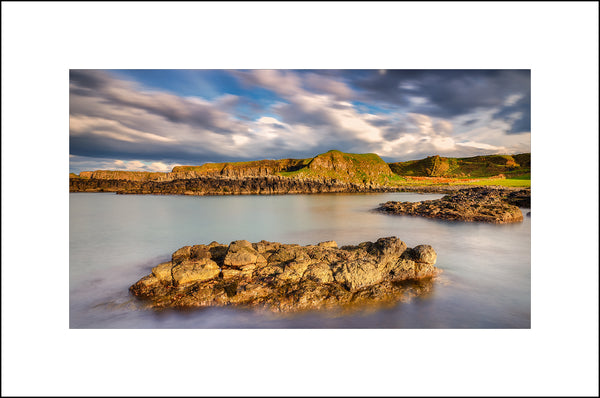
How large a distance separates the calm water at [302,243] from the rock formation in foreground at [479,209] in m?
0.56

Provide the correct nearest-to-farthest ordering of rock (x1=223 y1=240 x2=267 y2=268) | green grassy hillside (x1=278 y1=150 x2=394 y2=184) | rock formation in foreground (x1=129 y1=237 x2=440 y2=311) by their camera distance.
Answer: rock formation in foreground (x1=129 y1=237 x2=440 y2=311) → rock (x1=223 y1=240 x2=267 y2=268) → green grassy hillside (x1=278 y1=150 x2=394 y2=184)

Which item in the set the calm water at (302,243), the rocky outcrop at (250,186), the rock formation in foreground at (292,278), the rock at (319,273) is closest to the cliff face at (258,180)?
the rocky outcrop at (250,186)

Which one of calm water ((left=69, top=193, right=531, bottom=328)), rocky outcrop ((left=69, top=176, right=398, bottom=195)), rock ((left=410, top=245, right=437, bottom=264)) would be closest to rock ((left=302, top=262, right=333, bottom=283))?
calm water ((left=69, top=193, right=531, bottom=328))

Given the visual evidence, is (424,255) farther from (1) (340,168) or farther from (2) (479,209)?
(1) (340,168)

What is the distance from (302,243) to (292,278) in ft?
6.84

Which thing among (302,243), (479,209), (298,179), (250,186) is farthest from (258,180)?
(302,243)

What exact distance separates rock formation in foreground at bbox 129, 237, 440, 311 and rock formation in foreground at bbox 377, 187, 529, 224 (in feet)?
16.8

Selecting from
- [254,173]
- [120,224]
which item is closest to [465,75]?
[120,224]

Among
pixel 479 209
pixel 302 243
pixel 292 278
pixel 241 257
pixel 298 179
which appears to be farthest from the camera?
pixel 298 179

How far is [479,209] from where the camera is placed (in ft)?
26.2

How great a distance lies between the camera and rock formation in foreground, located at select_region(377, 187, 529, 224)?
734 cm

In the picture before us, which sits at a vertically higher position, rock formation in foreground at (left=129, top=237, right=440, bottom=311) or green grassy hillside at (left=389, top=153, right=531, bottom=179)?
green grassy hillside at (left=389, top=153, right=531, bottom=179)

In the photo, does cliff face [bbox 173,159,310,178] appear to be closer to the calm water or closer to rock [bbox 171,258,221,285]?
the calm water
